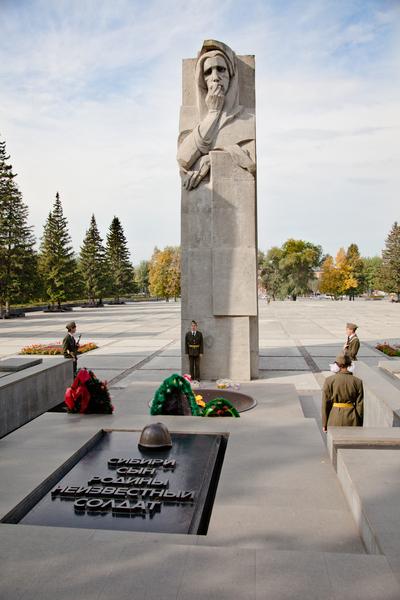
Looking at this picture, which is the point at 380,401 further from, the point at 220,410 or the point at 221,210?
the point at 221,210

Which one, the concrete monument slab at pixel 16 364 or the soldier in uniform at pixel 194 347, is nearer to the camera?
the concrete monument slab at pixel 16 364

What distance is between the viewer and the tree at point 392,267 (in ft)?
193

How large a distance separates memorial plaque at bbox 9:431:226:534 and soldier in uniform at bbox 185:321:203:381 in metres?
5.66

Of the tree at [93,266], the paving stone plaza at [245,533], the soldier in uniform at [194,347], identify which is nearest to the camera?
the paving stone plaza at [245,533]

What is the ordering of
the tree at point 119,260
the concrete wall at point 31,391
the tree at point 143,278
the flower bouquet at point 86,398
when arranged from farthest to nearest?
the tree at point 143,278
the tree at point 119,260
the concrete wall at point 31,391
the flower bouquet at point 86,398

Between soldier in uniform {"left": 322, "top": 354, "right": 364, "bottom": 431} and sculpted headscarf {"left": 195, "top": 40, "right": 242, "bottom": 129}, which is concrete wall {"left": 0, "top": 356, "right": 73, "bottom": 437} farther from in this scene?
sculpted headscarf {"left": 195, "top": 40, "right": 242, "bottom": 129}

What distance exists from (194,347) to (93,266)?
156 feet

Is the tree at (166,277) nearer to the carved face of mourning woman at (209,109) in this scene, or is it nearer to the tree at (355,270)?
the tree at (355,270)

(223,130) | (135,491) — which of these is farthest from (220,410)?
(223,130)

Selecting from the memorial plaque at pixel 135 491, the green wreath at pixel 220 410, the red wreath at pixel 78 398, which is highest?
the red wreath at pixel 78 398

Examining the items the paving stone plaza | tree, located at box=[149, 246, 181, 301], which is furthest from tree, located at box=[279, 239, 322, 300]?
the paving stone plaza

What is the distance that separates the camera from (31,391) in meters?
8.64

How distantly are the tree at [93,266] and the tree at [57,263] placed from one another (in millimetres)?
7753

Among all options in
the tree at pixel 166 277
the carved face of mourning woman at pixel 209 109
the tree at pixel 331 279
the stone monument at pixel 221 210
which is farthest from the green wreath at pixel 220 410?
the tree at pixel 331 279
